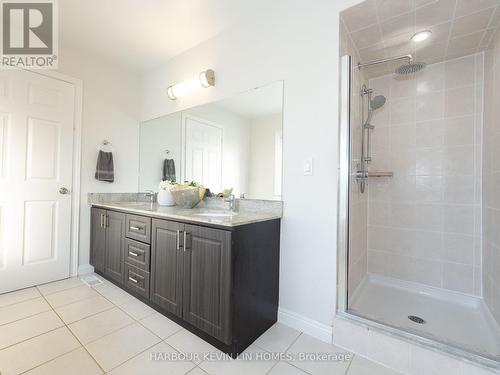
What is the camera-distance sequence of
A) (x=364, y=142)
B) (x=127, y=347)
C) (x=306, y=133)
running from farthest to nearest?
(x=364, y=142), (x=306, y=133), (x=127, y=347)

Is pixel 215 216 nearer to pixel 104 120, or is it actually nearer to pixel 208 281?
pixel 208 281

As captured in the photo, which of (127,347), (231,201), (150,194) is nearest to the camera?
(127,347)

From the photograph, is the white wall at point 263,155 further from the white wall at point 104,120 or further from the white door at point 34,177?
the white door at point 34,177

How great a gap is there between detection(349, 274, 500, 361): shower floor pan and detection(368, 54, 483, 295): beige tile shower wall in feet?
0.31

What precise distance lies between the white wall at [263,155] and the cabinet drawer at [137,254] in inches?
37.2

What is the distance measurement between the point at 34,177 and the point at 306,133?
2570 mm

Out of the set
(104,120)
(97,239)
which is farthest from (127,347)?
(104,120)

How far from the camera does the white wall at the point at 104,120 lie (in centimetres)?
256

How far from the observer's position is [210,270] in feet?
4.68

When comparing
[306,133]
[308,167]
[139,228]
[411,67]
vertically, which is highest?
[411,67]

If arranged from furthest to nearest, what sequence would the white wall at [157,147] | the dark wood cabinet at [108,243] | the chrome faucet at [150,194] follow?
the chrome faucet at [150,194], the white wall at [157,147], the dark wood cabinet at [108,243]

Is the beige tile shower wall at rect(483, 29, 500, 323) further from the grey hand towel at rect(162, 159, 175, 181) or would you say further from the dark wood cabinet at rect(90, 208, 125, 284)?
the dark wood cabinet at rect(90, 208, 125, 284)

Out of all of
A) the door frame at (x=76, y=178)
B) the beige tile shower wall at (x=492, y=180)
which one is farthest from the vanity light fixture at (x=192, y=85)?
the beige tile shower wall at (x=492, y=180)

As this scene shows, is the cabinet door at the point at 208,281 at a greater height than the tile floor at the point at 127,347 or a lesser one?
greater
